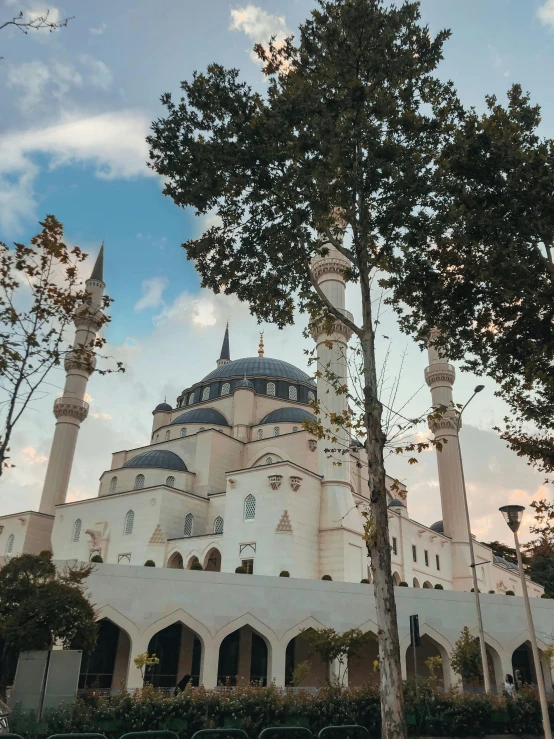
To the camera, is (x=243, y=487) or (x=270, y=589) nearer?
(x=270, y=589)

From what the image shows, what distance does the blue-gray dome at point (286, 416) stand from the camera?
33500 mm

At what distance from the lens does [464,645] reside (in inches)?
709

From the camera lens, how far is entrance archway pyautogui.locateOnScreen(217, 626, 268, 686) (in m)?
19.3

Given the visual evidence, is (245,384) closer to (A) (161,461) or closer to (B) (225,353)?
(A) (161,461)

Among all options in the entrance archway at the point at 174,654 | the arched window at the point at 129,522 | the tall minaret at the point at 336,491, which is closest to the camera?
the entrance archway at the point at 174,654

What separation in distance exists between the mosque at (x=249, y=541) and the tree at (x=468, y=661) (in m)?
1.21

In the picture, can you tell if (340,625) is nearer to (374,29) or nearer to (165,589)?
(165,589)

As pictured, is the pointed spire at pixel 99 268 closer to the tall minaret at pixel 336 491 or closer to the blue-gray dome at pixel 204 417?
the blue-gray dome at pixel 204 417

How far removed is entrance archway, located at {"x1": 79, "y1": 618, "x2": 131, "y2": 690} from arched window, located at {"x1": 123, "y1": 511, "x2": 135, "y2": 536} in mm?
9512

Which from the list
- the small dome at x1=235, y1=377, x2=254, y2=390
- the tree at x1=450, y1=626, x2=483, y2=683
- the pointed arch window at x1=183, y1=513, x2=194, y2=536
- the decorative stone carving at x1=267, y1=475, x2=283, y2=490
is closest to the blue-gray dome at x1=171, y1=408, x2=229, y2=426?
the small dome at x1=235, y1=377, x2=254, y2=390

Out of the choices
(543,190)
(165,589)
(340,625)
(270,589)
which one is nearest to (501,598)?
(340,625)

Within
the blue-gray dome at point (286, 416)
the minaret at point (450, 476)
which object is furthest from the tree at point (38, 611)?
the minaret at point (450, 476)

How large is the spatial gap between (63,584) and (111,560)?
53.1 ft

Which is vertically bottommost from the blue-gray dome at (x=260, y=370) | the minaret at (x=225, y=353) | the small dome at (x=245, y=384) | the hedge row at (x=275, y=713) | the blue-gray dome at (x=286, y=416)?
the hedge row at (x=275, y=713)
